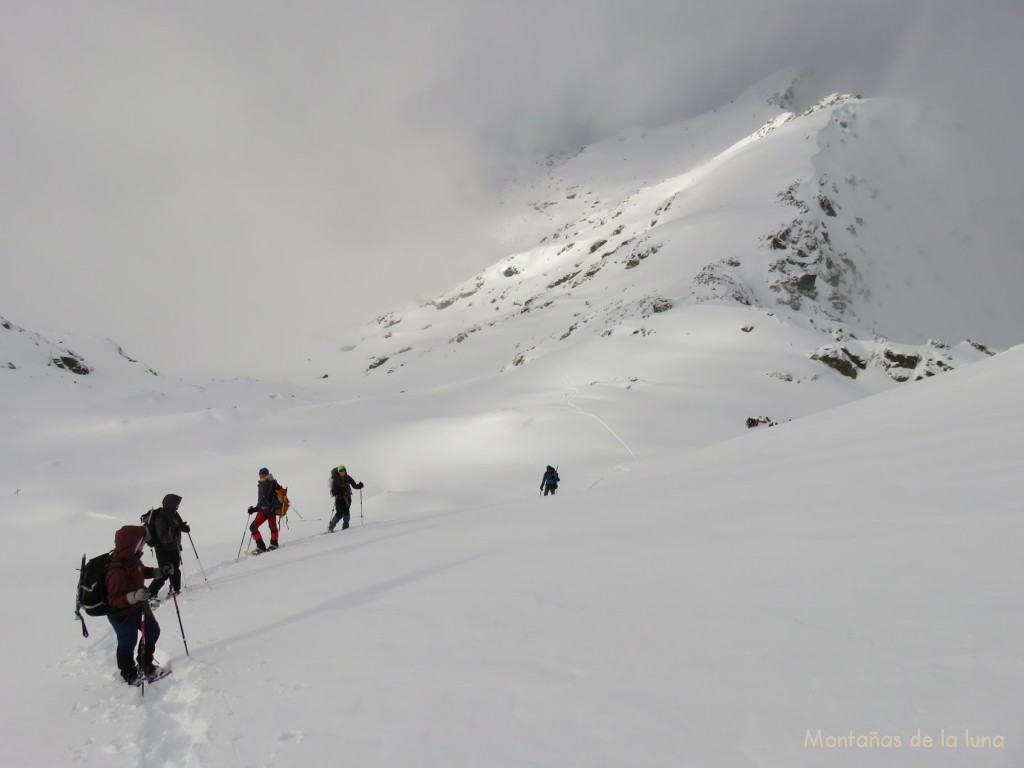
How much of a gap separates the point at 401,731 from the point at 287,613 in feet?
12.1

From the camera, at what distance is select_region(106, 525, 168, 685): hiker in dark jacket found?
496cm

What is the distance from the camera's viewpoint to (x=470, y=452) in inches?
882

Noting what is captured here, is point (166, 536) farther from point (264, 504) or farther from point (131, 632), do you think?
point (131, 632)

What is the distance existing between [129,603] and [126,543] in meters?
0.55

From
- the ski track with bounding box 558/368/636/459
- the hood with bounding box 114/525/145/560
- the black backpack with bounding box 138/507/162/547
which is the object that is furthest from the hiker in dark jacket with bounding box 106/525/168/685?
the ski track with bounding box 558/368/636/459

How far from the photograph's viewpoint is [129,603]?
4.92m

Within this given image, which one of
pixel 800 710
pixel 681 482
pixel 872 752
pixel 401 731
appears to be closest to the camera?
pixel 872 752

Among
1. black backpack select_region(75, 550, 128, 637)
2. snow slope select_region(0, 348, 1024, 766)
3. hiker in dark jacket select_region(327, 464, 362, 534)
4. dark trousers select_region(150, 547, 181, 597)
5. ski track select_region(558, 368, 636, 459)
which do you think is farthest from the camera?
ski track select_region(558, 368, 636, 459)

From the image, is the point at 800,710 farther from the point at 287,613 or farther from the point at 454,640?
the point at 287,613

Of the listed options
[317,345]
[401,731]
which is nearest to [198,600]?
[401,731]

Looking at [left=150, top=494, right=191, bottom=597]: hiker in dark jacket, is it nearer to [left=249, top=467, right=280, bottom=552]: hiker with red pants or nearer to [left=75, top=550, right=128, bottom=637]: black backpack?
[left=249, top=467, right=280, bottom=552]: hiker with red pants

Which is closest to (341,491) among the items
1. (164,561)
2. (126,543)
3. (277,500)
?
(277,500)

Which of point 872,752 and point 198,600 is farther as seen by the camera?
point 198,600

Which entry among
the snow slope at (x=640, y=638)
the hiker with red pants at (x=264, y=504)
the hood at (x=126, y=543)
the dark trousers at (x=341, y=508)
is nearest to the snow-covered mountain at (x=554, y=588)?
the snow slope at (x=640, y=638)
